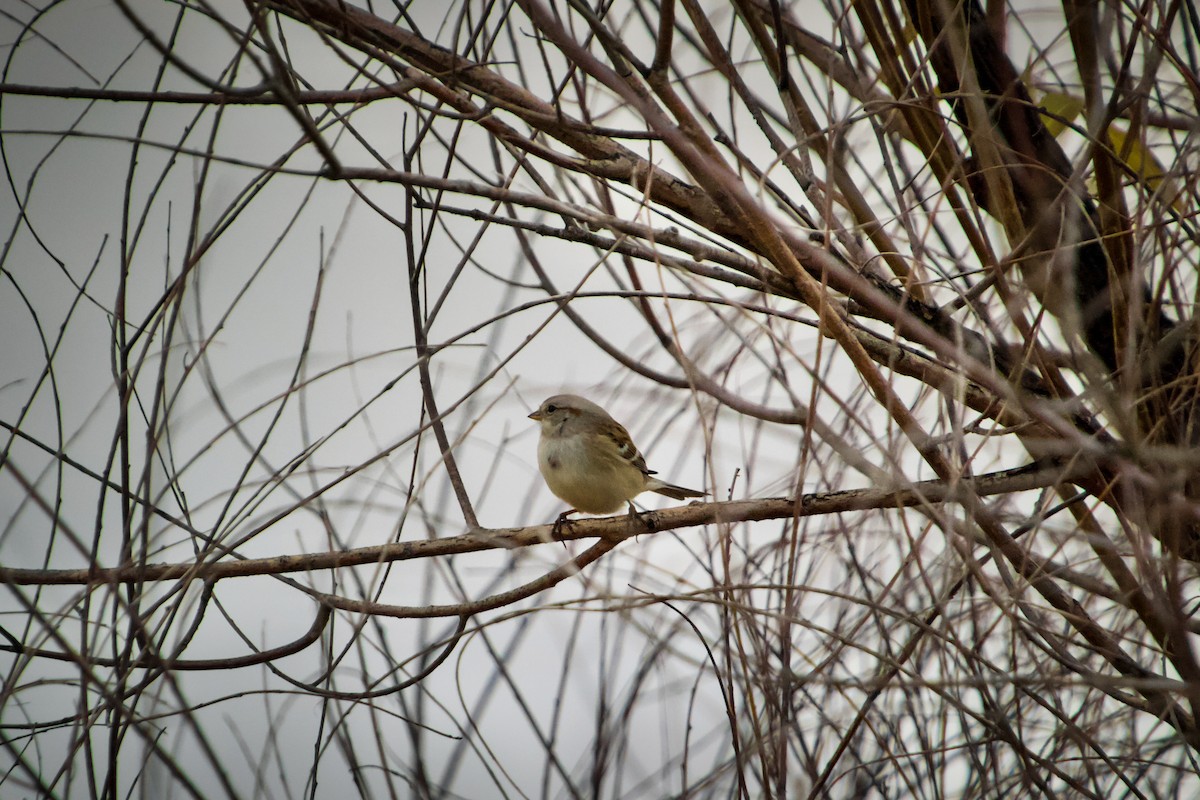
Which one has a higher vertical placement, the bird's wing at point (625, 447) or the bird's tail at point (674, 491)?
the bird's wing at point (625, 447)

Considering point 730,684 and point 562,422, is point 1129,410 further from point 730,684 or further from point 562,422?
point 562,422

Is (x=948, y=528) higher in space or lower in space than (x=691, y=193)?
lower

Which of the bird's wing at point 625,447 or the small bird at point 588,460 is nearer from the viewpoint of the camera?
the small bird at point 588,460

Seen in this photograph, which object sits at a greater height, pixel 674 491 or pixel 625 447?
pixel 625 447

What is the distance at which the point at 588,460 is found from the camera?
3463 mm

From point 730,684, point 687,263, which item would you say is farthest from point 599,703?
point 687,263

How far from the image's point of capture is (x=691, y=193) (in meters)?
2.01

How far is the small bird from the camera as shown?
3430 mm

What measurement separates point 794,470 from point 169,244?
4.55 feet

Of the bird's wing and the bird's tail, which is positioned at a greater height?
the bird's wing

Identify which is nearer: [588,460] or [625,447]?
[588,460]

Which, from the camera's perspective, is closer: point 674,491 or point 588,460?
point 588,460

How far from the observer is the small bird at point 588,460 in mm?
3430

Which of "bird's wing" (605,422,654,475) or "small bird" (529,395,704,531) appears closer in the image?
"small bird" (529,395,704,531)
